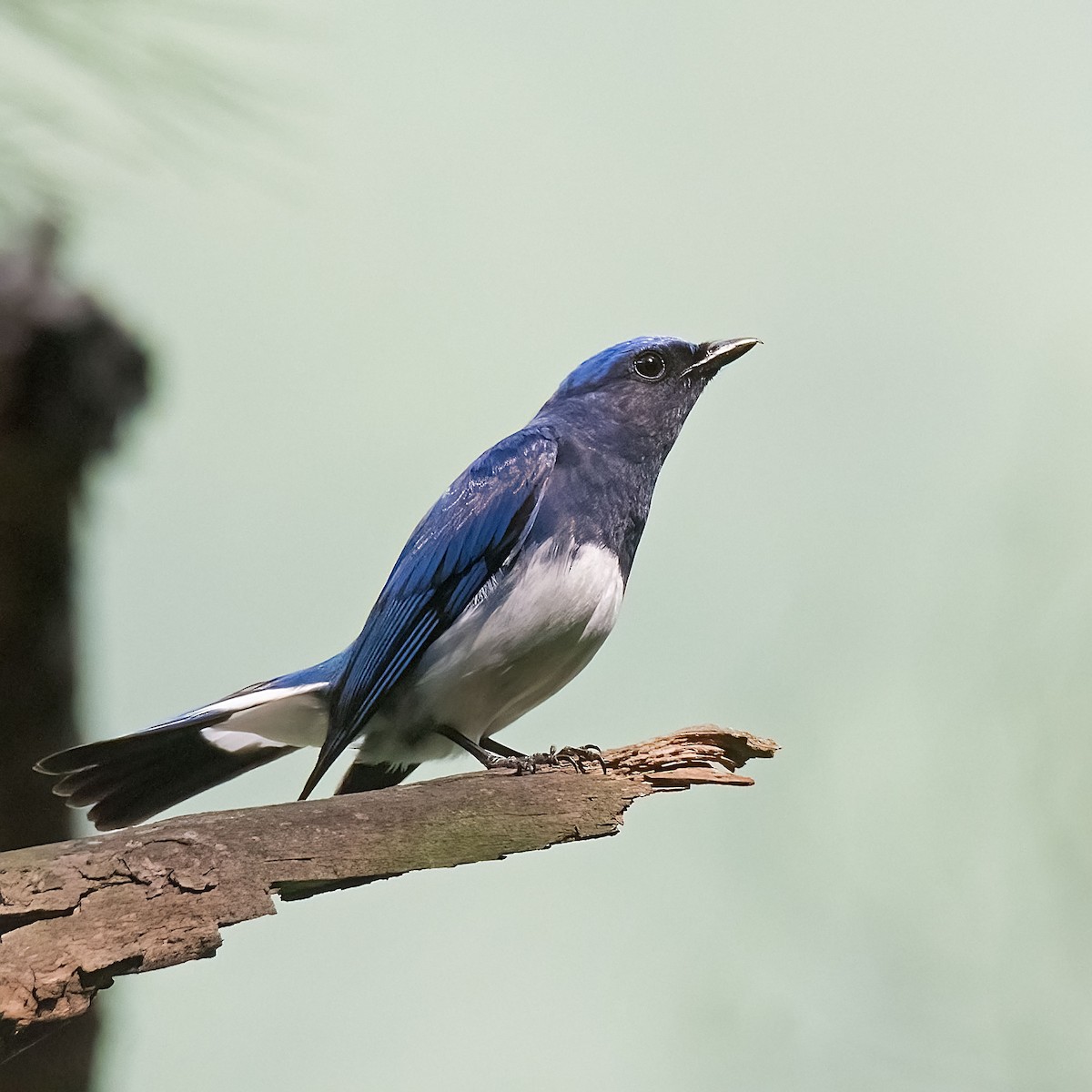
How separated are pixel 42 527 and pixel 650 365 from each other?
139 centimetres

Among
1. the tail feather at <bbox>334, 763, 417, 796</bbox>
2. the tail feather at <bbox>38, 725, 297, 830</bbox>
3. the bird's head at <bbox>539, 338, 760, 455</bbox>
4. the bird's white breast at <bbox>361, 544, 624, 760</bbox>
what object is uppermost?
the bird's head at <bbox>539, 338, 760, 455</bbox>

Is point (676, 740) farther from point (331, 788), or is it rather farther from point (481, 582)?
point (331, 788)

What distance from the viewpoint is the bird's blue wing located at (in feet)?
7.09

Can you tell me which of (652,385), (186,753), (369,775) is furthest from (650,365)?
(186,753)

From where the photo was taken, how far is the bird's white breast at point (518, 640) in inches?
84.1

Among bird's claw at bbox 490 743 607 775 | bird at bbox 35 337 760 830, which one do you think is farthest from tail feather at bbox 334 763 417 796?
bird's claw at bbox 490 743 607 775

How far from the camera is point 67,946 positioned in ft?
4.59

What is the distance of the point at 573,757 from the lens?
6.76 ft

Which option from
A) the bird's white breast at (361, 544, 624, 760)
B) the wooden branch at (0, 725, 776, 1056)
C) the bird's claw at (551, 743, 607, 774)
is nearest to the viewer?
the wooden branch at (0, 725, 776, 1056)

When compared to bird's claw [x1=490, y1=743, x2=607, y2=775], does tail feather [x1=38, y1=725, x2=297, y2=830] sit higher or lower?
lower

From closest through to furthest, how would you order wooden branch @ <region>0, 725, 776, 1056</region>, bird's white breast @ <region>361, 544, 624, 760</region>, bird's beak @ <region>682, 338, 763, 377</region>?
wooden branch @ <region>0, 725, 776, 1056</region>
bird's white breast @ <region>361, 544, 624, 760</region>
bird's beak @ <region>682, 338, 763, 377</region>

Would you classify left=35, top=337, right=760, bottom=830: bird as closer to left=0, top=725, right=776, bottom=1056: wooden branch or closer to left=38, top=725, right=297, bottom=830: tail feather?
left=38, top=725, right=297, bottom=830: tail feather

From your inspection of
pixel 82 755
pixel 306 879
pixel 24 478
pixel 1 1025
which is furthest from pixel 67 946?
pixel 24 478

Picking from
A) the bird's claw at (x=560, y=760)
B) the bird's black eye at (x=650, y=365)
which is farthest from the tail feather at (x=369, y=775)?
the bird's black eye at (x=650, y=365)
